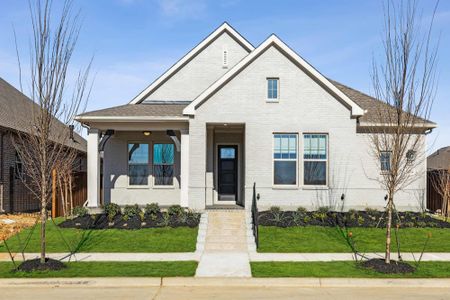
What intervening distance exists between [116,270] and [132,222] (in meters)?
5.20

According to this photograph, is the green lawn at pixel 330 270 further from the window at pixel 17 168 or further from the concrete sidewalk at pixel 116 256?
the window at pixel 17 168

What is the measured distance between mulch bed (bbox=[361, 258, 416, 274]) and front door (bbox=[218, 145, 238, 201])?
891 centimetres

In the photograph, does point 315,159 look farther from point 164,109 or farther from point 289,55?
point 164,109

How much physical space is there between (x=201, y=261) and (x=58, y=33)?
6.28 metres

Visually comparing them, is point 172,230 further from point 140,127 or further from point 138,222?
point 140,127

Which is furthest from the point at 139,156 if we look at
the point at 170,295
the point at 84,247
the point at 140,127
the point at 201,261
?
the point at 170,295

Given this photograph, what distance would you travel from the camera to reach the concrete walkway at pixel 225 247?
30.5ft

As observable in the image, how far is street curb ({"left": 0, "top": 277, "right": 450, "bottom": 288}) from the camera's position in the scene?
8.26 m

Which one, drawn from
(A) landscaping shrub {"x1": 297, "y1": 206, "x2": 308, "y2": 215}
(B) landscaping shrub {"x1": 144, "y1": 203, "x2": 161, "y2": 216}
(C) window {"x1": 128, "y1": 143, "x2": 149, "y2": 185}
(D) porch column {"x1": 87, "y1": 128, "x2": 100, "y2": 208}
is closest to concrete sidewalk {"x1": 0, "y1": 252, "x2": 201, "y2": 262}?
(B) landscaping shrub {"x1": 144, "y1": 203, "x2": 161, "y2": 216}

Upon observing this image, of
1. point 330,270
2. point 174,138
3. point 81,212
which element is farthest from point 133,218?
point 330,270

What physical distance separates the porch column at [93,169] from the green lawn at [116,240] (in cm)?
248

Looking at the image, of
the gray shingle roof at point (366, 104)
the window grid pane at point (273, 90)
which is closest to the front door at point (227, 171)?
the window grid pane at point (273, 90)

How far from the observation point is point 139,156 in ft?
59.8

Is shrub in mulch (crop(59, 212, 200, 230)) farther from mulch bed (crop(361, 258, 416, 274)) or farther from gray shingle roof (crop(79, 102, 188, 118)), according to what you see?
mulch bed (crop(361, 258, 416, 274))
